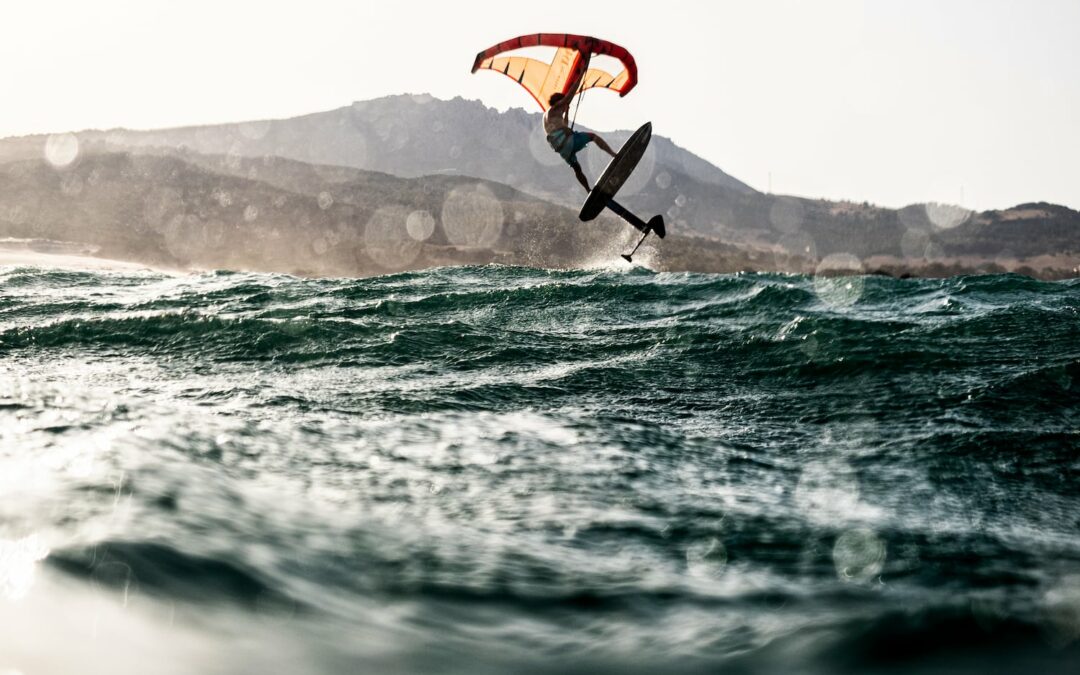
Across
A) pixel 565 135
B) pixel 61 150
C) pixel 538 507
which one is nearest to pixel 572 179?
pixel 61 150

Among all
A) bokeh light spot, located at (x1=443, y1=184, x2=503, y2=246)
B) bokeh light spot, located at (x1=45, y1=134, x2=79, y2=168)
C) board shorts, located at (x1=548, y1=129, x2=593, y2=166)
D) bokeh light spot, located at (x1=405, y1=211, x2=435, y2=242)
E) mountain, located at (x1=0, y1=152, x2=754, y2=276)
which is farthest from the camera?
bokeh light spot, located at (x1=443, y1=184, x2=503, y2=246)

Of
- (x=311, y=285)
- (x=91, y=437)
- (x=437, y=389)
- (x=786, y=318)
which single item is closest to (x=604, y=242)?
(x=311, y=285)

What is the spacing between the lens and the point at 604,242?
48.5 m

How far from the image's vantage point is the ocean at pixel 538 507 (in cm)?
187

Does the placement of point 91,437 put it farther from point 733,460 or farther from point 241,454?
point 733,460

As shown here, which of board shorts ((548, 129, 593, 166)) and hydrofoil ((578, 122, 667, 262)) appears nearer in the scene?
board shorts ((548, 129, 593, 166))

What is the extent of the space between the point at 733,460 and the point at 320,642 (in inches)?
127

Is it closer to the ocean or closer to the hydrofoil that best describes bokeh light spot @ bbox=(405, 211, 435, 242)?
the hydrofoil

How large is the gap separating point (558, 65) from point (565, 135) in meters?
1.92

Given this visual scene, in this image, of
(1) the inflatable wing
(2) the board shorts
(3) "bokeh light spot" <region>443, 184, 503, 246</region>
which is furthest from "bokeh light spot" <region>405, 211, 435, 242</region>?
(2) the board shorts

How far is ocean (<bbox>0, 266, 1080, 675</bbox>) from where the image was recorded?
6.13 ft

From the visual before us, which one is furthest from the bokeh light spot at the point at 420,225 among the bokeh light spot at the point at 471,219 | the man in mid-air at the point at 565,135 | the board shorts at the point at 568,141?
the board shorts at the point at 568,141

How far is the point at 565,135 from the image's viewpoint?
10141mm

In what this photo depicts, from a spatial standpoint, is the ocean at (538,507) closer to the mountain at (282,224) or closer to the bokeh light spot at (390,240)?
the mountain at (282,224)
